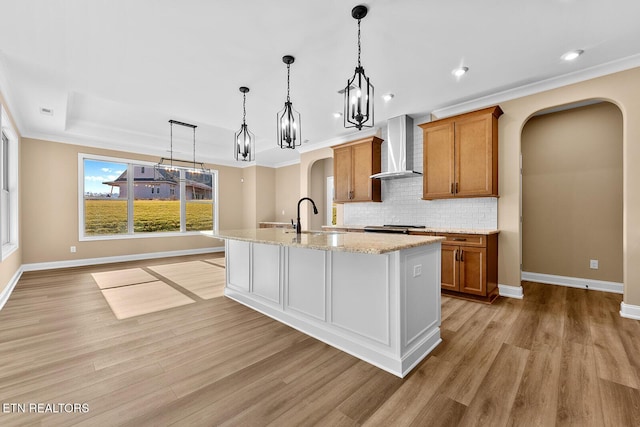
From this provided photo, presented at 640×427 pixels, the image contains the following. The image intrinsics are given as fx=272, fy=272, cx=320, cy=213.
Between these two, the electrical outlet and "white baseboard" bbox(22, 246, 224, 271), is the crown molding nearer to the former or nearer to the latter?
the electrical outlet

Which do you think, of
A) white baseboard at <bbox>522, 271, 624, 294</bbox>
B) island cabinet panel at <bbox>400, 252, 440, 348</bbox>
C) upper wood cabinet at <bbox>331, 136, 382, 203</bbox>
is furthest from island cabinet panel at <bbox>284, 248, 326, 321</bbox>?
white baseboard at <bbox>522, 271, 624, 294</bbox>

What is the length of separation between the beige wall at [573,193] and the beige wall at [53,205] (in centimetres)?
807

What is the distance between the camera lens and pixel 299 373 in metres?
1.89

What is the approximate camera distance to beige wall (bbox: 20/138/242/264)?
16.6 ft

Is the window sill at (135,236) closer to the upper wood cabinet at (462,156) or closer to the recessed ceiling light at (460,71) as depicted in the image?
the upper wood cabinet at (462,156)

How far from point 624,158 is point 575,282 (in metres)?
1.99

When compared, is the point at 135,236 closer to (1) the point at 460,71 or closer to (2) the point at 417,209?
(2) the point at 417,209

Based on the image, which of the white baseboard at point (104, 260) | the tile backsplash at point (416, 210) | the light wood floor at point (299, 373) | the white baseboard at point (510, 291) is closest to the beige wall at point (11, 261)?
the white baseboard at point (104, 260)

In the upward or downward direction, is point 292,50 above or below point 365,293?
above

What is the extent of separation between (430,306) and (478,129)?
2636 mm

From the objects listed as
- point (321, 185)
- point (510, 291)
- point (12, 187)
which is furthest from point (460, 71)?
point (12, 187)

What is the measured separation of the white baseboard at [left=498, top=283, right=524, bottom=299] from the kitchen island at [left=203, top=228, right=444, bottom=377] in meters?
1.94

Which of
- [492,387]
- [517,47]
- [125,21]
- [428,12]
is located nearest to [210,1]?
[125,21]

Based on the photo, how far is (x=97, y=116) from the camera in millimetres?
4785
